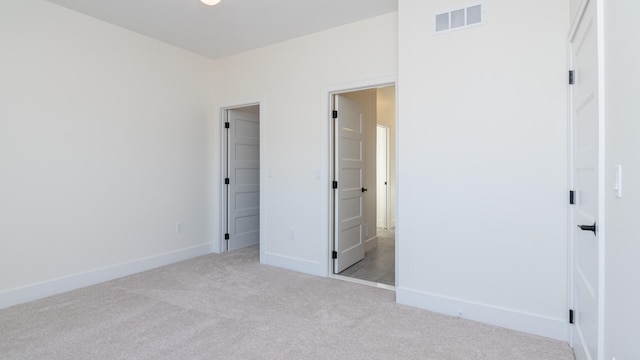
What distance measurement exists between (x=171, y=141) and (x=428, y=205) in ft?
11.0

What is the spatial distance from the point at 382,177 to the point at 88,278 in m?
5.35

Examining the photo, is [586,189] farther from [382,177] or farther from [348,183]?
[382,177]

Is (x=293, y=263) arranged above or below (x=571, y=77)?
below

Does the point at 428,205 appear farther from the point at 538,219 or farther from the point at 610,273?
the point at 610,273

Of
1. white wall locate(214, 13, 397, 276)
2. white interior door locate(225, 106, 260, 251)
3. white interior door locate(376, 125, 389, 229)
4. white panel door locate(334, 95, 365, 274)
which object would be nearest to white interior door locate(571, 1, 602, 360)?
white wall locate(214, 13, 397, 276)

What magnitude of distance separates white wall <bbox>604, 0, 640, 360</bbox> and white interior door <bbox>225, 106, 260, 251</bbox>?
429cm

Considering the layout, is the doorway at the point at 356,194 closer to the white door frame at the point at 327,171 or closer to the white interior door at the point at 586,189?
the white door frame at the point at 327,171

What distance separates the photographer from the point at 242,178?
16.3ft

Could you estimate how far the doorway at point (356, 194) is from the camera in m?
3.69

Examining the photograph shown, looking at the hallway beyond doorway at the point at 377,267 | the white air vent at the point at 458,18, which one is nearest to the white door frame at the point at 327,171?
the hallway beyond doorway at the point at 377,267

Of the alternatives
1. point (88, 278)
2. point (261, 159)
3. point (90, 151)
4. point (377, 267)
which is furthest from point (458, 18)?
point (88, 278)

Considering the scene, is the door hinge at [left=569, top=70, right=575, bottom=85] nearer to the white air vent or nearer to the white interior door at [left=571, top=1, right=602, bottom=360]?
the white interior door at [left=571, top=1, right=602, bottom=360]

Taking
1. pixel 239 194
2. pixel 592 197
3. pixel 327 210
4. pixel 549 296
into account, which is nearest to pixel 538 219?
pixel 549 296

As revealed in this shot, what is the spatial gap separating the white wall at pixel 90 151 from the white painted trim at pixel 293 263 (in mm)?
1178
